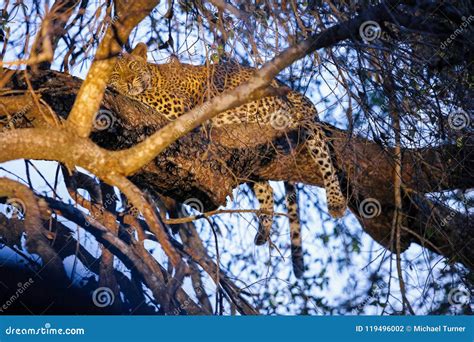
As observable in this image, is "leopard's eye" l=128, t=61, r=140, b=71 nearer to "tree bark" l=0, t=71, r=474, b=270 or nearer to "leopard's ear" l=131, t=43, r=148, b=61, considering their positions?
"leopard's ear" l=131, t=43, r=148, b=61

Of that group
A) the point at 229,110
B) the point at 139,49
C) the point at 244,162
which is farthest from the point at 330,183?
the point at 139,49

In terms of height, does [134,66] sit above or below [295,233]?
above

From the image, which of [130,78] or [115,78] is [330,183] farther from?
[115,78]

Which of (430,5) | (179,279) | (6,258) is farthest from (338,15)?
(6,258)

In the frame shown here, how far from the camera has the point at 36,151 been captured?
10.9 ft

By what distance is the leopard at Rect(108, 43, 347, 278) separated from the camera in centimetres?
578

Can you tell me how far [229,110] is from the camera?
623 cm

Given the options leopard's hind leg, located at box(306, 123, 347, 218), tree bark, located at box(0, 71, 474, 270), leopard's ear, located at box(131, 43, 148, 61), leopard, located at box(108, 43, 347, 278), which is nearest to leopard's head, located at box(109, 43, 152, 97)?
leopard, located at box(108, 43, 347, 278)

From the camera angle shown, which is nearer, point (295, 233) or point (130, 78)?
point (295, 233)

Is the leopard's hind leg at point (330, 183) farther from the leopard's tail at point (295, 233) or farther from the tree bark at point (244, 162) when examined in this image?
the leopard's tail at point (295, 233)

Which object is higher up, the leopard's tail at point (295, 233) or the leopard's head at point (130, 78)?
the leopard's head at point (130, 78)

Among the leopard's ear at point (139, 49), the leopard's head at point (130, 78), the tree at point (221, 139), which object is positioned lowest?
the tree at point (221, 139)

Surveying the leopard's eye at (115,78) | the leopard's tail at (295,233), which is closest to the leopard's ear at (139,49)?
the leopard's eye at (115,78)

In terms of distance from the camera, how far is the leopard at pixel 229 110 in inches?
227
